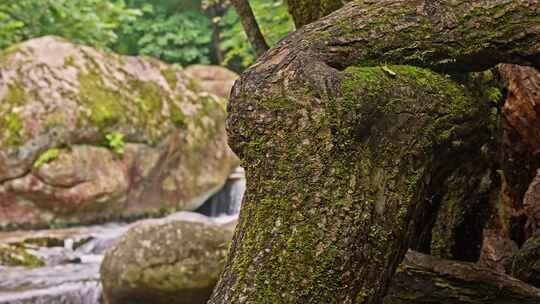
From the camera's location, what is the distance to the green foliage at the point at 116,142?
32.0 ft

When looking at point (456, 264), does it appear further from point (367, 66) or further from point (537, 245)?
point (367, 66)

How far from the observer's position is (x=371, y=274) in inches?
70.3

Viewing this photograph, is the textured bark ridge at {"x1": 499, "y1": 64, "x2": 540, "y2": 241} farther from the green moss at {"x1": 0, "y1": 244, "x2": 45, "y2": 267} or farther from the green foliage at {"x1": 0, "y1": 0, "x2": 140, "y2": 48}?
the green foliage at {"x1": 0, "y1": 0, "x2": 140, "y2": 48}

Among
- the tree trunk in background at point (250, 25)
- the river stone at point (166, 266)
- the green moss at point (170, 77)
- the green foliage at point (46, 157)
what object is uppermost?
the tree trunk in background at point (250, 25)

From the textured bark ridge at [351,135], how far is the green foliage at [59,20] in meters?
10.3

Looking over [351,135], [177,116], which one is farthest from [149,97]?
[351,135]

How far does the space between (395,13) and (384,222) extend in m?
0.73

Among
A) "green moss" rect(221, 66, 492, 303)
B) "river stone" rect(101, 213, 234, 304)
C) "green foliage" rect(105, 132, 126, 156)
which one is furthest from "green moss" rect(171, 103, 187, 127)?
"green moss" rect(221, 66, 492, 303)

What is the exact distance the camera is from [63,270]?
7.47 metres

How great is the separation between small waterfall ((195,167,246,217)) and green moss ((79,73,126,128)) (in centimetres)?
251

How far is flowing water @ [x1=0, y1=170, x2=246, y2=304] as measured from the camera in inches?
257

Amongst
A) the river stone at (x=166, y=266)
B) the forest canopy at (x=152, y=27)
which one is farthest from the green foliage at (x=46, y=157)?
the forest canopy at (x=152, y=27)

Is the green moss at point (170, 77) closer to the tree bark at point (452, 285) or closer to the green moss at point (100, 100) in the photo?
the green moss at point (100, 100)

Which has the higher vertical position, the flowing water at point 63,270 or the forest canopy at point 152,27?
the forest canopy at point 152,27
